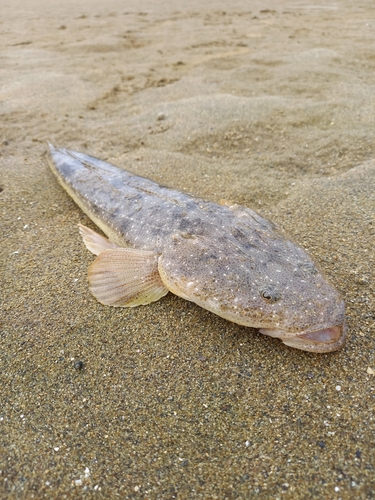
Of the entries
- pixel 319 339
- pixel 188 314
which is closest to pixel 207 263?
pixel 188 314

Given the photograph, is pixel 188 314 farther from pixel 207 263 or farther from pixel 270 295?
pixel 270 295

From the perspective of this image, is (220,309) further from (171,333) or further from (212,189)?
(212,189)

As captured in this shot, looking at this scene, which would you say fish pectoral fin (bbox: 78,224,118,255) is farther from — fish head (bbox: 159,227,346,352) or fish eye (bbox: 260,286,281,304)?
fish eye (bbox: 260,286,281,304)

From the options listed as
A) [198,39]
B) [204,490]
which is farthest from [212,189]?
[198,39]

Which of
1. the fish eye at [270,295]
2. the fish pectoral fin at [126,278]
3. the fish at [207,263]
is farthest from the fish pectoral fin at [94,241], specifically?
the fish eye at [270,295]

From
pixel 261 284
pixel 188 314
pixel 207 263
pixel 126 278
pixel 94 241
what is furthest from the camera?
pixel 94 241

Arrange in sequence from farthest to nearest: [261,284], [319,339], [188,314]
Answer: [188,314]
[261,284]
[319,339]

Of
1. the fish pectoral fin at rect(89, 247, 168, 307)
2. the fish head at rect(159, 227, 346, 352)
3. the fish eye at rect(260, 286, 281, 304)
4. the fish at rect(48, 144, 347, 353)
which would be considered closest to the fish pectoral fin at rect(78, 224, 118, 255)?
the fish at rect(48, 144, 347, 353)
